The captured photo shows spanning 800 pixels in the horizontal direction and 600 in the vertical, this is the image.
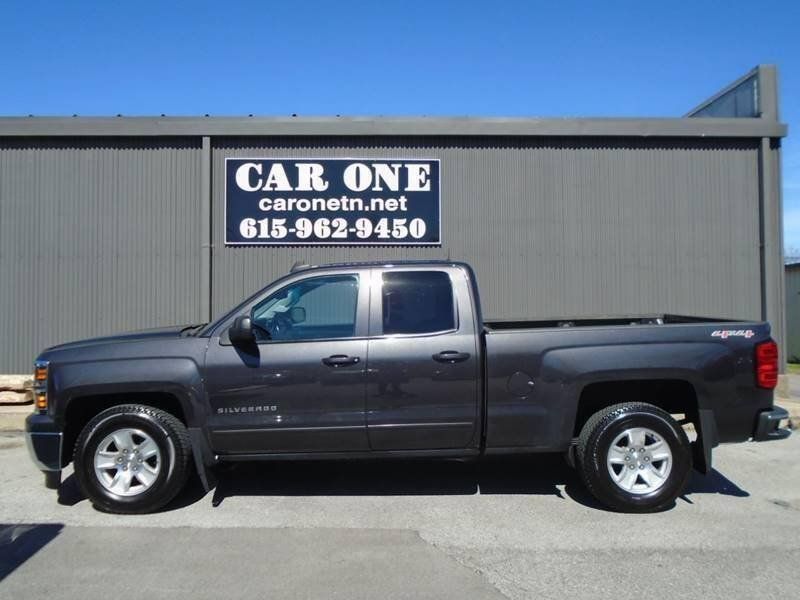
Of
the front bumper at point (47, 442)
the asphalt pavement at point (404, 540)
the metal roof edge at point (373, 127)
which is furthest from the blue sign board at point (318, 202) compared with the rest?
the front bumper at point (47, 442)

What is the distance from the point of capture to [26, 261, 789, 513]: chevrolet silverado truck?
546cm

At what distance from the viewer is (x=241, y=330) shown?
532 cm

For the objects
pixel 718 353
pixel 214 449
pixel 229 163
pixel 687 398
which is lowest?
pixel 214 449

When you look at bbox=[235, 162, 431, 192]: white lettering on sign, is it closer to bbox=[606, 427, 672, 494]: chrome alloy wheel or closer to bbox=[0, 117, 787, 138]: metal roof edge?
bbox=[0, 117, 787, 138]: metal roof edge

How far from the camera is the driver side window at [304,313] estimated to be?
18.6 feet

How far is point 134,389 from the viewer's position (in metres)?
5.47

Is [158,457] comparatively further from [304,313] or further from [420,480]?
[420,480]

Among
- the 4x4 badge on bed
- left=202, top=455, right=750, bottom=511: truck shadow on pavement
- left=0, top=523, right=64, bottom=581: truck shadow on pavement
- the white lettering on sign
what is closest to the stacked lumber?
the white lettering on sign

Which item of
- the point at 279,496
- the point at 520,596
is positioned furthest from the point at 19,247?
the point at 520,596

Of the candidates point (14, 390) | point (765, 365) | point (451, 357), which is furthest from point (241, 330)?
point (14, 390)

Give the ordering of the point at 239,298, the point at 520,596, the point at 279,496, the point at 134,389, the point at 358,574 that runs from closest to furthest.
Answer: the point at 520,596 < the point at 358,574 < the point at 134,389 < the point at 279,496 < the point at 239,298

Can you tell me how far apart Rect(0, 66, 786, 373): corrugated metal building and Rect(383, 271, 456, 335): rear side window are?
448 centimetres

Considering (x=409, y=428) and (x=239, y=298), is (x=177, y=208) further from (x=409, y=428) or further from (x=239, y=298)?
(x=409, y=428)

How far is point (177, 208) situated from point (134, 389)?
5.29 m
